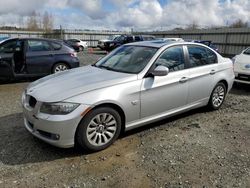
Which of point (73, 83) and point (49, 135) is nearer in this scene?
point (49, 135)

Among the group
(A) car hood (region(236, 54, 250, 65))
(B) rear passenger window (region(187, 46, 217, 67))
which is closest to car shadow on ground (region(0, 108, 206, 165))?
(B) rear passenger window (region(187, 46, 217, 67))

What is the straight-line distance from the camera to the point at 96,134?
3838 millimetres

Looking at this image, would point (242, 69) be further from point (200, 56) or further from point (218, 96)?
point (200, 56)

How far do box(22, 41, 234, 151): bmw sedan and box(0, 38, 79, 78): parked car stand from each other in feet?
14.3

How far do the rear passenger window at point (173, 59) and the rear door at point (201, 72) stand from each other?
0.24 meters

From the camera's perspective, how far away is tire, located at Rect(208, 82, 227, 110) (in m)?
5.67

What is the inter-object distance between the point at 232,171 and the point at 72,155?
2208 mm

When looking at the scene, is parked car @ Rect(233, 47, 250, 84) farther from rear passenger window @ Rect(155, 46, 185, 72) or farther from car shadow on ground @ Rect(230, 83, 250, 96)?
rear passenger window @ Rect(155, 46, 185, 72)

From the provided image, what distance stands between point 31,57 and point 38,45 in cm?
54

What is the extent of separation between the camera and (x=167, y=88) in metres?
4.52

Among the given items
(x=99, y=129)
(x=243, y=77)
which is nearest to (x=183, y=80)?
(x=99, y=129)

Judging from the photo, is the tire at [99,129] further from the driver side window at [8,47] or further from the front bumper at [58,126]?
the driver side window at [8,47]

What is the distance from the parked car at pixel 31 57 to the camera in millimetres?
8227

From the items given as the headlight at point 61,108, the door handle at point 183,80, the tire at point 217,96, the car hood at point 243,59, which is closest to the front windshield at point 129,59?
the door handle at point 183,80
